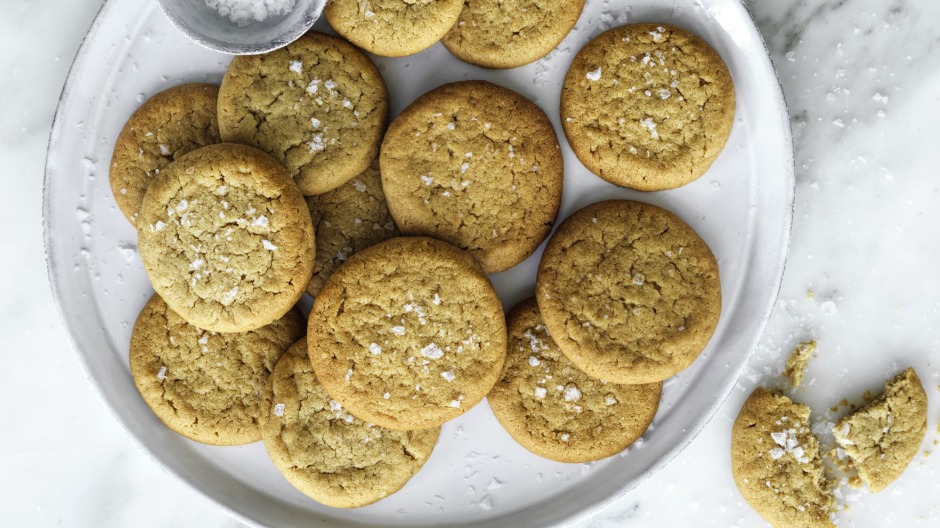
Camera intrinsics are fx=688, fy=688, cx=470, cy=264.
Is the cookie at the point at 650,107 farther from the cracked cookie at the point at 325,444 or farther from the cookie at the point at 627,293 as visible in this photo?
the cracked cookie at the point at 325,444

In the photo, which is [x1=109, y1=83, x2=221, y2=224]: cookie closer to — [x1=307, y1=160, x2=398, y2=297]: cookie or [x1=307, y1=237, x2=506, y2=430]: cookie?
[x1=307, y1=160, x2=398, y2=297]: cookie

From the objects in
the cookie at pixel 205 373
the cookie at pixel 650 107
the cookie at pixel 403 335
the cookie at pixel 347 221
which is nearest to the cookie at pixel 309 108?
the cookie at pixel 347 221

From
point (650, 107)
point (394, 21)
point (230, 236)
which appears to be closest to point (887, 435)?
point (650, 107)

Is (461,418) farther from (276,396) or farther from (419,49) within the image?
(419,49)

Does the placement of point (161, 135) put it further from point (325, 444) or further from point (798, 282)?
point (798, 282)

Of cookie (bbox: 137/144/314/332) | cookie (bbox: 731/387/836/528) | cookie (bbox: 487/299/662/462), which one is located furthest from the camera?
cookie (bbox: 731/387/836/528)

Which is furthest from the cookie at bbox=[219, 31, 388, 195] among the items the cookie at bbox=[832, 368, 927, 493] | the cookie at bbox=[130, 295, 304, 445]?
the cookie at bbox=[832, 368, 927, 493]
